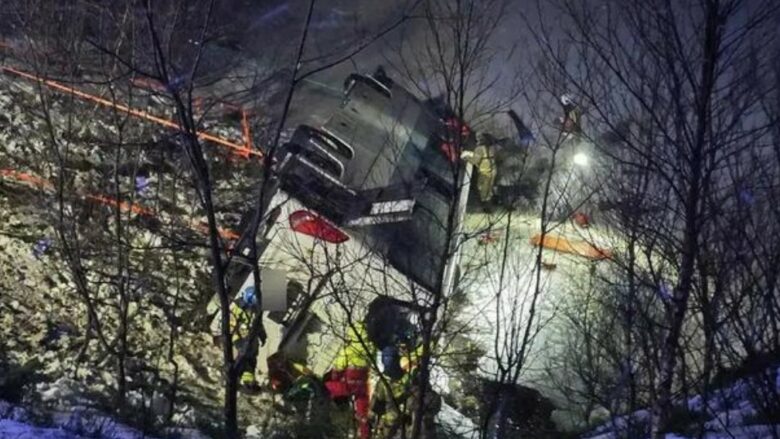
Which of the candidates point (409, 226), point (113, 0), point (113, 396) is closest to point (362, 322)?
point (409, 226)

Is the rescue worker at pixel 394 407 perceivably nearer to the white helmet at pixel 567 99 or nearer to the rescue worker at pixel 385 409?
the rescue worker at pixel 385 409

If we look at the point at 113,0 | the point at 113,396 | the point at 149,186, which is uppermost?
the point at 113,0

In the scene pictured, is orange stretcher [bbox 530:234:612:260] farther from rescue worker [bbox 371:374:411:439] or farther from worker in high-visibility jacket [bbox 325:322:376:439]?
worker in high-visibility jacket [bbox 325:322:376:439]

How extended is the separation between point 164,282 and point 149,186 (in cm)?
233

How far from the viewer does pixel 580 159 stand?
32.9 ft

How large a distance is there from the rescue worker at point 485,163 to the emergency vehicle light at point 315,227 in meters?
2.62

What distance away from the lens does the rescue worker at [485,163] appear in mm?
12087

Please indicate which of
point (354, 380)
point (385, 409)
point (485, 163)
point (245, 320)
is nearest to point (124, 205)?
point (245, 320)

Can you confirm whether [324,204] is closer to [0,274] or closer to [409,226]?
[409,226]

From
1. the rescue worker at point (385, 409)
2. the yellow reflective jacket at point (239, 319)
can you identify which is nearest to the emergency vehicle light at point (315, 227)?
the yellow reflective jacket at point (239, 319)

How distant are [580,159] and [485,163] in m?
2.99

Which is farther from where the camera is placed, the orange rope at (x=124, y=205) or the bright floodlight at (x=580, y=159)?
the orange rope at (x=124, y=205)

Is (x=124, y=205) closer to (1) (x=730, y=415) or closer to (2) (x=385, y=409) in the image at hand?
(2) (x=385, y=409)

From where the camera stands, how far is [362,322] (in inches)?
391
